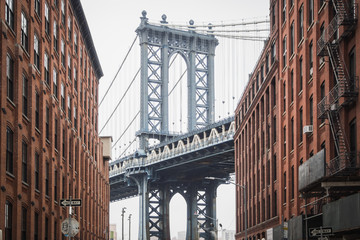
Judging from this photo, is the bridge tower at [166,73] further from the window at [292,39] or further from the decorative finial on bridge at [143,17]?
the window at [292,39]

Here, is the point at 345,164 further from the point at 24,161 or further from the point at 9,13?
the point at 9,13

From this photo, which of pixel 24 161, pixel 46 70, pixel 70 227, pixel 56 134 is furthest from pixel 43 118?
pixel 70 227

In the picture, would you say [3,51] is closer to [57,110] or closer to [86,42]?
[57,110]

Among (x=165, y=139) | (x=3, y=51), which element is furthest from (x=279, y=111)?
(x=165, y=139)

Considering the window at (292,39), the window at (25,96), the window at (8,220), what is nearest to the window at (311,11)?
the window at (292,39)

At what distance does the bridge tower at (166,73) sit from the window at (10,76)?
97.5 metres

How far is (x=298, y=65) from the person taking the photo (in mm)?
51469

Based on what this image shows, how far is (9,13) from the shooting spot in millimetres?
35250

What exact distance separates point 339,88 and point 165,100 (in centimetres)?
10205

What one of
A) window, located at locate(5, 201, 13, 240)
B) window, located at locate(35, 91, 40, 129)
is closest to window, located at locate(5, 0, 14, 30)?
window, located at locate(35, 91, 40, 129)

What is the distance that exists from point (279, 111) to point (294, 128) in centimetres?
546

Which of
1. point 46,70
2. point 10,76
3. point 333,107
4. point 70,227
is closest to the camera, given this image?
point 70,227

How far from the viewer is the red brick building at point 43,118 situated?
34.7m

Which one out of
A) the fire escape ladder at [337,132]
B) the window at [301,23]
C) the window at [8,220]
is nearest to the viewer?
the window at [8,220]
